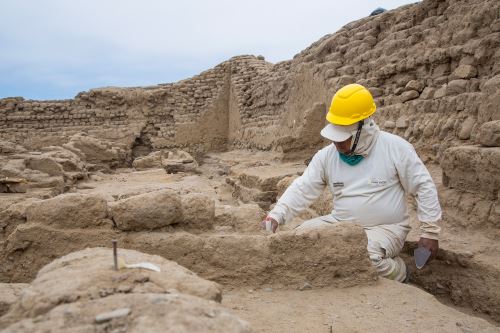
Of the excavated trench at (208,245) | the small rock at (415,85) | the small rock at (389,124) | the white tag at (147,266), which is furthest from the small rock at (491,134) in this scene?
the white tag at (147,266)

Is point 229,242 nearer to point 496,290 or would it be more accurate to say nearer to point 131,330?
point 131,330

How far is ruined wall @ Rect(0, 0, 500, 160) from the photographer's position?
4767 millimetres

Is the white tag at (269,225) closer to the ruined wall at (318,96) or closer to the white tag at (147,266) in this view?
the white tag at (147,266)

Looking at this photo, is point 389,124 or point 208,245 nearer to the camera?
point 208,245

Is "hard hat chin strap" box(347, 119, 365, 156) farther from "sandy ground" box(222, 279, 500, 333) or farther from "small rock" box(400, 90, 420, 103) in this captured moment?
"small rock" box(400, 90, 420, 103)

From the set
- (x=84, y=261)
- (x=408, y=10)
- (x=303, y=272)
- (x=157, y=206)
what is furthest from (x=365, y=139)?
(x=408, y=10)

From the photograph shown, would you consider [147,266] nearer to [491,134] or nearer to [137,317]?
[137,317]

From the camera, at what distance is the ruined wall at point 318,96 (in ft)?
15.6

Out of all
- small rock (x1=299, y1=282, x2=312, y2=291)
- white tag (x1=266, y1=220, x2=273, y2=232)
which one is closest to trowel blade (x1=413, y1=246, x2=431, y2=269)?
small rock (x1=299, y1=282, x2=312, y2=291)

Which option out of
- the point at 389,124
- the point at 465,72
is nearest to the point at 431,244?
the point at 465,72

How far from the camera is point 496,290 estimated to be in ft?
9.44

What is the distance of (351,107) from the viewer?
126 inches

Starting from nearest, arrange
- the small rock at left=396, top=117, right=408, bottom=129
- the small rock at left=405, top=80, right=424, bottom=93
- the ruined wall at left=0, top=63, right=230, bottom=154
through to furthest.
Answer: the small rock at left=396, top=117, right=408, bottom=129
the small rock at left=405, top=80, right=424, bottom=93
the ruined wall at left=0, top=63, right=230, bottom=154

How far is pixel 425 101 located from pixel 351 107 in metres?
2.48
